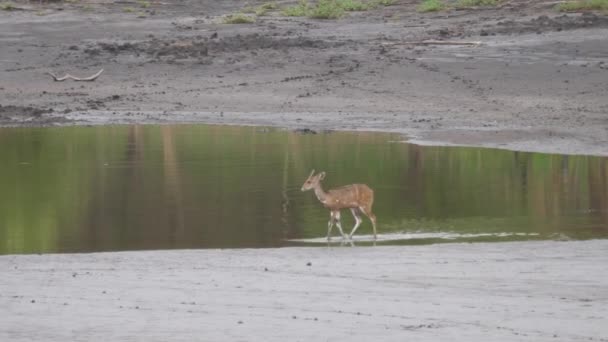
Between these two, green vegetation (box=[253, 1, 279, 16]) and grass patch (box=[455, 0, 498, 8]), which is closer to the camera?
grass patch (box=[455, 0, 498, 8])

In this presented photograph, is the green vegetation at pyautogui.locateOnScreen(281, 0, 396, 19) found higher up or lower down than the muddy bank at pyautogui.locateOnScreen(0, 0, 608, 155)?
higher up

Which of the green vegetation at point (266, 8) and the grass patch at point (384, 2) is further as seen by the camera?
the green vegetation at point (266, 8)

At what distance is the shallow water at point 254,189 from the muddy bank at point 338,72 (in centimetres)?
142

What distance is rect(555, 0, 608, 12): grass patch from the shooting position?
33125 millimetres

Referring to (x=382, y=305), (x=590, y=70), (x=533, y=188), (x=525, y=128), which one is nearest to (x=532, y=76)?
(x=590, y=70)

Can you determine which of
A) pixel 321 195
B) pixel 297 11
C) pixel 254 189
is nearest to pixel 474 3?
pixel 297 11

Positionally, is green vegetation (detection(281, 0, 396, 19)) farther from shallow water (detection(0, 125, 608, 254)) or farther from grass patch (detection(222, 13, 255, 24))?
shallow water (detection(0, 125, 608, 254))

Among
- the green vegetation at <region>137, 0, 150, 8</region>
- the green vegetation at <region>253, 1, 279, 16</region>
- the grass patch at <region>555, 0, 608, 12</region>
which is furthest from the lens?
the green vegetation at <region>137, 0, 150, 8</region>

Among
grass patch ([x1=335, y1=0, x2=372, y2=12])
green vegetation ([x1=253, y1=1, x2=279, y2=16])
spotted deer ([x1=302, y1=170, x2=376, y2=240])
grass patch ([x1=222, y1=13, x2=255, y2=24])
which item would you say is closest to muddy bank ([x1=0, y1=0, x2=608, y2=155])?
grass patch ([x1=222, y1=13, x2=255, y2=24])

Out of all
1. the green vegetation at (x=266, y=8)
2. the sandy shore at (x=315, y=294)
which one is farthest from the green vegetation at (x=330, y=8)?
the sandy shore at (x=315, y=294)

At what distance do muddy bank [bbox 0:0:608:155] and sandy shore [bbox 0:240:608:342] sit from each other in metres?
9.17

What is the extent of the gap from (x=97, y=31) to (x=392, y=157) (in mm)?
14626

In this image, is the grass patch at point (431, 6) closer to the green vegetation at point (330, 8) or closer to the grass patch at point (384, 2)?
the grass patch at point (384, 2)

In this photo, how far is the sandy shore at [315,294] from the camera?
30.7 feet
